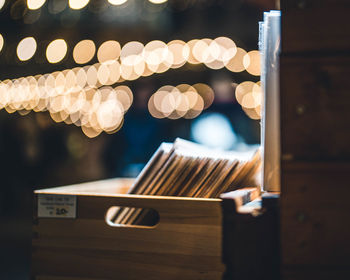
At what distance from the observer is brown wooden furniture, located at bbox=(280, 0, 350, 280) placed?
0.81 m

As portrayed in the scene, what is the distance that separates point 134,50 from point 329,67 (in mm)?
5366

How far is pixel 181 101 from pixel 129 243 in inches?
338

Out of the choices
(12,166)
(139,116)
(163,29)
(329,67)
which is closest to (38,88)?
(139,116)

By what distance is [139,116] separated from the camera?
9070 millimetres

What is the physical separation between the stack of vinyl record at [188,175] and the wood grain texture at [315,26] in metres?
0.51

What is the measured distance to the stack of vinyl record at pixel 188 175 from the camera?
4.15 ft

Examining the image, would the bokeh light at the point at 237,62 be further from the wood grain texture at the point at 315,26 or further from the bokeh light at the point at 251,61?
the wood grain texture at the point at 315,26

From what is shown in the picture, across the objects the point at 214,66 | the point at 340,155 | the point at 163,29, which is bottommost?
the point at 340,155

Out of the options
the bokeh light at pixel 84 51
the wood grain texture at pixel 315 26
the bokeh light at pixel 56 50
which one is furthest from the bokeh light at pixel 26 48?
the wood grain texture at pixel 315 26

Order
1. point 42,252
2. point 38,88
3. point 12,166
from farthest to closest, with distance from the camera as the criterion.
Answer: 1. point 38,88
2. point 12,166
3. point 42,252

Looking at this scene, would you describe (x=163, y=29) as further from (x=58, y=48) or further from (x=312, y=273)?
(x=312, y=273)

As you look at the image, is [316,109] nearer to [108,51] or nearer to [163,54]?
[163,54]

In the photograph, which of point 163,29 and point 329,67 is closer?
point 329,67

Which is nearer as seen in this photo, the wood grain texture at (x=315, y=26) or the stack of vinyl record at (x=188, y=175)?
the wood grain texture at (x=315, y=26)
